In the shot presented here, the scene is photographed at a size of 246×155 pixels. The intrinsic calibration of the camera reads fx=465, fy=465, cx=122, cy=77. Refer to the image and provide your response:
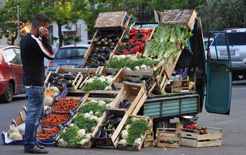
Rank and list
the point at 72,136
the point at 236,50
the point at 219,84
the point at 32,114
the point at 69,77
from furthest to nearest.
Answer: the point at 236,50, the point at 219,84, the point at 69,77, the point at 72,136, the point at 32,114

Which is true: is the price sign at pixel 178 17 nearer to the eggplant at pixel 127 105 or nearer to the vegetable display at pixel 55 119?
the eggplant at pixel 127 105

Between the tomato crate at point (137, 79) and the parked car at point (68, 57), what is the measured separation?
226 inches

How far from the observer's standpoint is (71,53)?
15727 millimetres

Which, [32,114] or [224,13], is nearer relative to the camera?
[32,114]

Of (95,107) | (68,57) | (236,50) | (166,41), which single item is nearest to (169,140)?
(95,107)

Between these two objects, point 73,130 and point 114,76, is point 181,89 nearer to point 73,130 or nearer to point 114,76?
point 114,76

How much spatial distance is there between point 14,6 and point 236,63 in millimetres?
24143

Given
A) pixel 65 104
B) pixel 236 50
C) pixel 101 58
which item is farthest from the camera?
pixel 236 50

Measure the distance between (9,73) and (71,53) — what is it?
225 centimetres

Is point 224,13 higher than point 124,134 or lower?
higher

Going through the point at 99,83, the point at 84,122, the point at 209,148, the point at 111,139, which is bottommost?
the point at 209,148

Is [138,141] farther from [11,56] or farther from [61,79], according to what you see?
[11,56]

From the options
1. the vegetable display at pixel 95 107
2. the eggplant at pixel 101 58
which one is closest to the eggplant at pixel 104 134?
the vegetable display at pixel 95 107

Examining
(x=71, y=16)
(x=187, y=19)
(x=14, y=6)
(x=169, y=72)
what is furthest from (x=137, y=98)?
(x=14, y=6)
